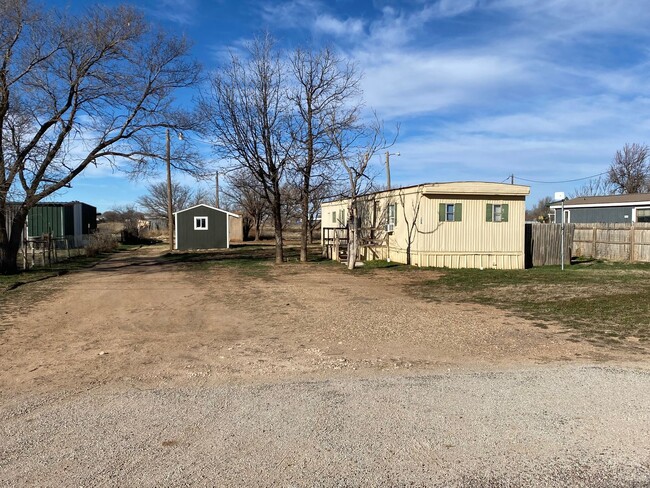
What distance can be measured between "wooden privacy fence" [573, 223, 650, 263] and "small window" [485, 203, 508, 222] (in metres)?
6.34

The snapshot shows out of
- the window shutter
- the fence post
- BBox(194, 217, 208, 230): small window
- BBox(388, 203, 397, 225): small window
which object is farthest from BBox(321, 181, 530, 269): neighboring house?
BBox(194, 217, 208, 230): small window

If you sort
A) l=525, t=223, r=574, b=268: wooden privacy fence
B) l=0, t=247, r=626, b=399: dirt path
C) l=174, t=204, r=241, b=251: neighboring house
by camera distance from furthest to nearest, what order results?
l=174, t=204, r=241, b=251: neighboring house → l=525, t=223, r=574, b=268: wooden privacy fence → l=0, t=247, r=626, b=399: dirt path

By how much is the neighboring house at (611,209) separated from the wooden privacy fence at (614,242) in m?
6.01

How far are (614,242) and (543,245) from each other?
12.9ft

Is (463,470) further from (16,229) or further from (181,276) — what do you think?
(16,229)

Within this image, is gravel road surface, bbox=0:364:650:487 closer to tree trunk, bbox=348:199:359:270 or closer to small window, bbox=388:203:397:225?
tree trunk, bbox=348:199:359:270

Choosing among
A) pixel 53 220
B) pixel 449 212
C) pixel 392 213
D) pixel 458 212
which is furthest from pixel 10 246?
pixel 458 212

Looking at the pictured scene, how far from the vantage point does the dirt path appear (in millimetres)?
5734

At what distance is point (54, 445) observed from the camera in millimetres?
3668

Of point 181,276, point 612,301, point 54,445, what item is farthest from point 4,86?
point 612,301

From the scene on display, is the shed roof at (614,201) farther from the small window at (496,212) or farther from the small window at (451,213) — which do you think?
the small window at (451,213)

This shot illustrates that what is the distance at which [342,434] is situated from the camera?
3.83 m

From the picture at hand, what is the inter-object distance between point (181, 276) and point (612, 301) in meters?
12.1

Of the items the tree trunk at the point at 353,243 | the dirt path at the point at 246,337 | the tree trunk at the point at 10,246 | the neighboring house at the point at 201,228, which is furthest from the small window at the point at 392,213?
the neighboring house at the point at 201,228
